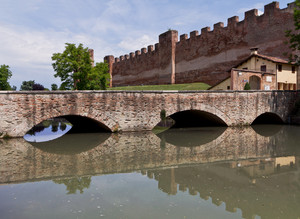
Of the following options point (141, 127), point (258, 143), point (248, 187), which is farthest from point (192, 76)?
point (248, 187)

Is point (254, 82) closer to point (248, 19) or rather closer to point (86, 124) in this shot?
point (248, 19)

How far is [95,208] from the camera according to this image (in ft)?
16.1

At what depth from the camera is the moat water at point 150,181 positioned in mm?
4848

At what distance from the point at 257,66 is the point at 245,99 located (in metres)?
7.58

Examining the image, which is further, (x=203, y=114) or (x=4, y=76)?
(x=4, y=76)

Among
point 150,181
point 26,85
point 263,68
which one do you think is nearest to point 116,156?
point 150,181

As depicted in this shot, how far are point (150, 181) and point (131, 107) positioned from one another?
8400 millimetres

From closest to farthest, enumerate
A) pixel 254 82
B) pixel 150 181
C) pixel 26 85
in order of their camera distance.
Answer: pixel 150 181 < pixel 254 82 < pixel 26 85

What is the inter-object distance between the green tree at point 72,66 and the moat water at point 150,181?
1644 centimetres

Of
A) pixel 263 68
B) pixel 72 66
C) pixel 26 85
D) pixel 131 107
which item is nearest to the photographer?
pixel 131 107

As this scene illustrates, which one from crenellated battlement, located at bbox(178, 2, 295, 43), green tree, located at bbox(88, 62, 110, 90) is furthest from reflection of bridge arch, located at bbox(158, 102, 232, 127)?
crenellated battlement, located at bbox(178, 2, 295, 43)

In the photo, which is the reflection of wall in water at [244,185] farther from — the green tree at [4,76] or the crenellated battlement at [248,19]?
the green tree at [4,76]

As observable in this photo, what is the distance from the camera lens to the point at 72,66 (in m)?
26.5

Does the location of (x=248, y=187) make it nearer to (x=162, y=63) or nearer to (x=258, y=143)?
(x=258, y=143)
